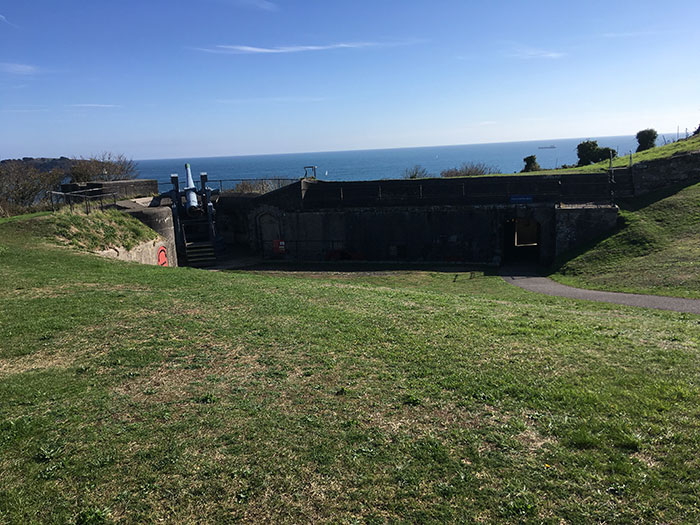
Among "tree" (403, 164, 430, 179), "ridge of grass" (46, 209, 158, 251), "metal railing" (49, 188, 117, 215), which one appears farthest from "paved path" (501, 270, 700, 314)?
"tree" (403, 164, 430, 179)

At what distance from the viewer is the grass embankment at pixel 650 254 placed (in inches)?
766

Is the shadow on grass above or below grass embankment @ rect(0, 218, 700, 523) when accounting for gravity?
below

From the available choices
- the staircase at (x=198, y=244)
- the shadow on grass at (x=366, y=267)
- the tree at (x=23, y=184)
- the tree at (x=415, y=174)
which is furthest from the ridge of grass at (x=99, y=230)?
the tree at (x=415, y=174)

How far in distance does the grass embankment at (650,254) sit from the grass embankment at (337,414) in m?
8.03

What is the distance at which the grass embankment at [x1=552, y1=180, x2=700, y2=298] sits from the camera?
19453 mm

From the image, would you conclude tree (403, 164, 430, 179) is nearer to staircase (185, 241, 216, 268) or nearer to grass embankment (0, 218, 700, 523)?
staircase (185, 241, 216, 268)

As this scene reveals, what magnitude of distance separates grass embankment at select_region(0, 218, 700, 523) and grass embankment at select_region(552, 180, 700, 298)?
8.03m

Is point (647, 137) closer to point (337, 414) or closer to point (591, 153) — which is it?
point (591, 153)

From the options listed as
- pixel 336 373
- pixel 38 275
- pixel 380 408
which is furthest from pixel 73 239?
pixel 380 408

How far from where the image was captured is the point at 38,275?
1466 centimetres

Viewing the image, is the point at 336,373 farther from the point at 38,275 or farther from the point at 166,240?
the point at 166,240

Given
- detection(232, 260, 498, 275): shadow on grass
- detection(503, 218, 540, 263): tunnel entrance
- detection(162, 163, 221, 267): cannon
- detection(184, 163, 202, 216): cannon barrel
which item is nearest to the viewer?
detection(232, 260, 498, 275): shadow on grass

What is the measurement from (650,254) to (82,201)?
3019cm

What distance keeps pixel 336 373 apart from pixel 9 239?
17103 millimetres
